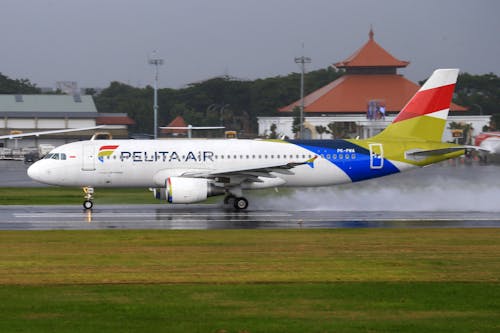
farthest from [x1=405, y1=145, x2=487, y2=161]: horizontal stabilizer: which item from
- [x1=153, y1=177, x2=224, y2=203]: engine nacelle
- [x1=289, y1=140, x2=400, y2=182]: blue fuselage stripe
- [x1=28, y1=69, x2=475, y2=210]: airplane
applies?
[x1=153, y1=177, x2=224, y2=203]: engine nacelle

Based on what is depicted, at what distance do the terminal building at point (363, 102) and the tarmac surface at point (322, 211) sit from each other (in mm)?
60608

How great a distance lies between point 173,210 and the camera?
3750 cm

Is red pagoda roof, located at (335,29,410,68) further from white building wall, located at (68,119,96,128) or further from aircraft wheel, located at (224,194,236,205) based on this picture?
aircraft wheel, located at (224,194,236,205)

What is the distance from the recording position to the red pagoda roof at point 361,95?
12512 centimetres

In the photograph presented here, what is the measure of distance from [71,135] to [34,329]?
338ft

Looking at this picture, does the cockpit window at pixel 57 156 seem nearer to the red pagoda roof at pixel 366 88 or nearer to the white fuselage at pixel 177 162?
the white fuselage at pixel 177 162

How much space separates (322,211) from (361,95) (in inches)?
3739

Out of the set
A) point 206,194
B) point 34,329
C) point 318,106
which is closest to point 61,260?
A: point 34,329

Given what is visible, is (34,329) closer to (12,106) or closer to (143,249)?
(143,249)

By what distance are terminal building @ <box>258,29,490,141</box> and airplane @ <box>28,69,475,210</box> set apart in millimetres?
65615

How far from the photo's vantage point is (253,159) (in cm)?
3912

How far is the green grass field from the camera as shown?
15938 millimetres

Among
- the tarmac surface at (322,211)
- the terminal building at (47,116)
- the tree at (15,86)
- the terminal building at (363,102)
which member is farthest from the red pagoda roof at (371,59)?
the tarmac surface at (322,211)

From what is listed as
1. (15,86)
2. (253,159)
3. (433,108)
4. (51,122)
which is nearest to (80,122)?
(51,122)
